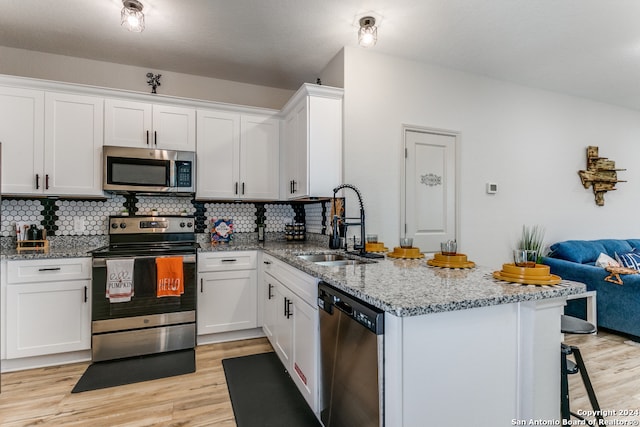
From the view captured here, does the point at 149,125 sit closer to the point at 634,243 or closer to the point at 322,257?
the point at 322,257

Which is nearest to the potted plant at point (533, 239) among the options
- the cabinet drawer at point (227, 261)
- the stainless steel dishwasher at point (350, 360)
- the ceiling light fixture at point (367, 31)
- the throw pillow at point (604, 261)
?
the throw pillow at point (604, 261)

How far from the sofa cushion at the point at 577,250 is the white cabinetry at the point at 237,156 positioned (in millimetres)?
3298

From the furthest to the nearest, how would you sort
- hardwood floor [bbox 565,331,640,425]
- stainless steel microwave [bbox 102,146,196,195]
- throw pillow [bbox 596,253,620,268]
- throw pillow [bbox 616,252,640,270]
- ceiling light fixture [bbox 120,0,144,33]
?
throw pillow [bbox 616,252,640,270] → throw pillow [bbox 596,253,620,268] → stainless steel microwave [bbox 102,146,196,195] → ceiling light fixture [bbox 120,0,144,33] → hardwood floor [bbox 565,331,640,425]

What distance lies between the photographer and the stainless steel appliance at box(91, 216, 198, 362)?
2.55m

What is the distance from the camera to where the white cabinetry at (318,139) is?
2.84m

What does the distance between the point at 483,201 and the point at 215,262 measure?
284cm

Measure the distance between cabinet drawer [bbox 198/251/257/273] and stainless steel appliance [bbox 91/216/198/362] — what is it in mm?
132

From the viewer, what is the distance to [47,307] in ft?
8.18

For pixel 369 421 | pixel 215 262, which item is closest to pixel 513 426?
pixel 369 421

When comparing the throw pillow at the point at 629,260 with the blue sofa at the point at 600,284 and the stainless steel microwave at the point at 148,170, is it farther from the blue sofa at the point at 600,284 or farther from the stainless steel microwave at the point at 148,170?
the stainless steel microwave at the point at 148,170

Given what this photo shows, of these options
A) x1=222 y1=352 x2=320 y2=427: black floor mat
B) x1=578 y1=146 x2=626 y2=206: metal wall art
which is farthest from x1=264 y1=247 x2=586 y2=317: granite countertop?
x1=578 y1=146 x2=626 y2=206: metal wall art

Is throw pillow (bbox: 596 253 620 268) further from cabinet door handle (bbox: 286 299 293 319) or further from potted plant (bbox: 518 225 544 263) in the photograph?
cabinet door handle (bbox: 286 299 293 319)

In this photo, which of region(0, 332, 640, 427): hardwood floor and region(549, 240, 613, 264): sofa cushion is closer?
region(0, 332, 640, 427): hardwood floor

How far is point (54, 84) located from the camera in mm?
2701
